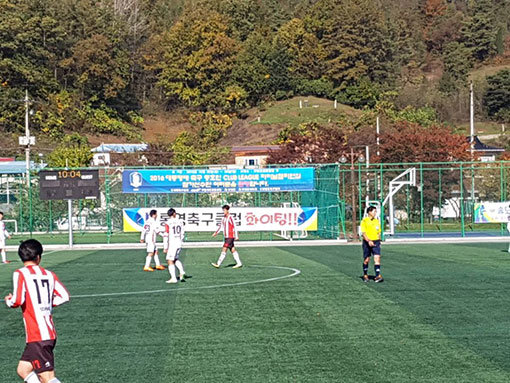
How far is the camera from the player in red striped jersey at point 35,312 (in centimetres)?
762

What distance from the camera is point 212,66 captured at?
9306 cm

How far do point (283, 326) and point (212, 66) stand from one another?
82.0 metres

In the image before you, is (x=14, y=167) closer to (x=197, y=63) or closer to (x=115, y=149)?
(x=115, y=149)

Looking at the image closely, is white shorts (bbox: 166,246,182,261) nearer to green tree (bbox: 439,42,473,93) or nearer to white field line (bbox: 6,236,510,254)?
white field line (bbox: 6,236,510,254)

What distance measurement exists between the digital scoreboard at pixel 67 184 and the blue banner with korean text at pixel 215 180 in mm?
3212

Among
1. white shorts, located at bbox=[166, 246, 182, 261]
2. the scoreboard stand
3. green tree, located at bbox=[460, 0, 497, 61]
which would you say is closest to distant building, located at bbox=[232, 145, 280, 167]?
the scoreboard stand

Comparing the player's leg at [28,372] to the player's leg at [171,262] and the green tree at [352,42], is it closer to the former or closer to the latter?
the player's leg at [171,262]

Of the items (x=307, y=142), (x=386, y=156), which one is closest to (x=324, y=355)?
(x=386, y=156)

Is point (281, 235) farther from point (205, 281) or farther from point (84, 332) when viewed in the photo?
point (84, 332)

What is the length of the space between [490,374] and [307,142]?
49046 millimetres

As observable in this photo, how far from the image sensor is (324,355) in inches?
428

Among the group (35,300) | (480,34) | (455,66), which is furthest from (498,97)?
(35,300)

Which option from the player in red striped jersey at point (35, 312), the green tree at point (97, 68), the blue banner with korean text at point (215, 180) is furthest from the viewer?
the green tree at point (97, 68)

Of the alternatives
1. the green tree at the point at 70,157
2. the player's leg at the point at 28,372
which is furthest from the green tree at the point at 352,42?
the player's leg at the point at 28,372
